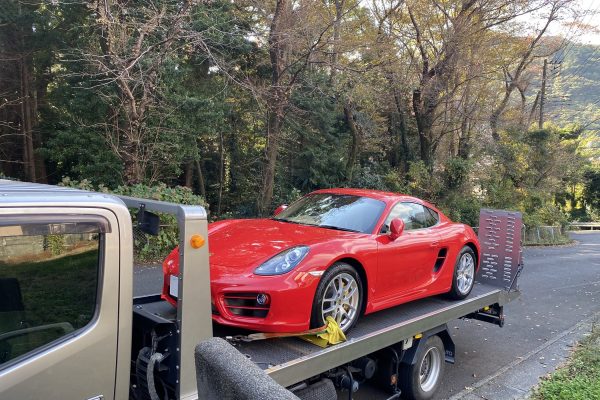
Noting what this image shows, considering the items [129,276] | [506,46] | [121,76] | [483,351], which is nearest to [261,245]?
[129,276]

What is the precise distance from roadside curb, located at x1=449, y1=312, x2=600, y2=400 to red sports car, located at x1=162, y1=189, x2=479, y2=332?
101 centimetres

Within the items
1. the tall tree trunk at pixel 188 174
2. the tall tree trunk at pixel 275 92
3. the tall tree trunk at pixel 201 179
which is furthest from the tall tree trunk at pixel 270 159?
the tall tree trunk at pixel 188 174

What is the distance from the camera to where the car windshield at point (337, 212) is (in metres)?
4.39

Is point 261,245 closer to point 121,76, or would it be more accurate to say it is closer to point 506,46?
point 121,76

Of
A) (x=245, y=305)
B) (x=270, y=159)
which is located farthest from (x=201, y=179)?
(x=245, y=305)

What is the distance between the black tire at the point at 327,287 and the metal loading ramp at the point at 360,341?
11 cm

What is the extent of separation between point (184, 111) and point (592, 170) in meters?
44.9

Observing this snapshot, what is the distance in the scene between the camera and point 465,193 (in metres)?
21.3

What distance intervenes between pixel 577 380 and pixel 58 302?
5.05 metres

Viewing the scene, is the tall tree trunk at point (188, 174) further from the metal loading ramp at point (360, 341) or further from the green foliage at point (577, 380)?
the green foliage at point (577, 380)

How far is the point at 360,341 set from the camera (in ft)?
10.9

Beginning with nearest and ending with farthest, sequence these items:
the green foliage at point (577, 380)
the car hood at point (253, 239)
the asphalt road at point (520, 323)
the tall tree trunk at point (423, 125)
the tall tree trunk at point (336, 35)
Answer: the car hood at point (253, 239) < the green foliage at point (577, 380) < the asphalt road at point (520, 323) < the tall tree trunk at point (336, 35) < the tall tree trunk at point (423, 125)

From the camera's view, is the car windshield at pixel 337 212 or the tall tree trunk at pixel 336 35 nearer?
the car windshield at pixel 337 212

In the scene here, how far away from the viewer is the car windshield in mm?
4391
